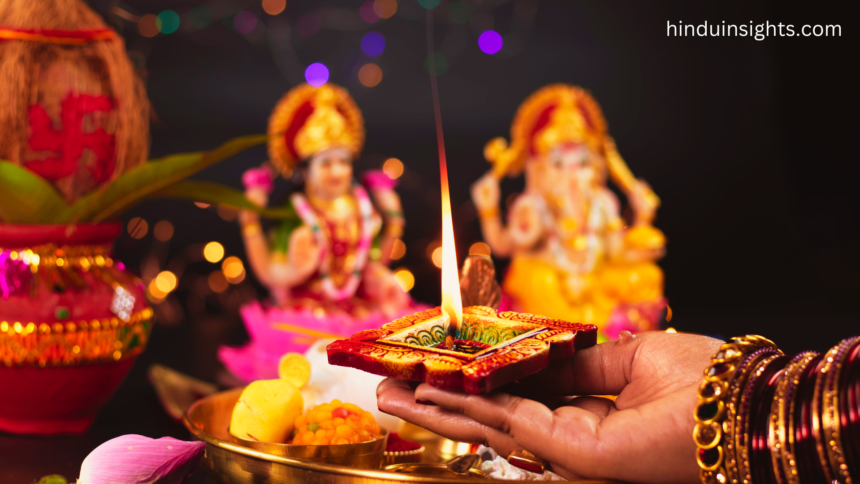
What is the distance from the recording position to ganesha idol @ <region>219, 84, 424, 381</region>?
6.21 ft

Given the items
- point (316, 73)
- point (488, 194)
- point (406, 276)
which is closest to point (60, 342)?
point (488, 194)

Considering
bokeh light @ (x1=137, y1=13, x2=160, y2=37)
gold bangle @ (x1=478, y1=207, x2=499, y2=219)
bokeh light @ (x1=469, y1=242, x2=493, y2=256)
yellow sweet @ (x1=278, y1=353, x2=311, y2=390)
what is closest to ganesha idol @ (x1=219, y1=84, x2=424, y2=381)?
gold bangle @ (x1=478, y1=207, x2=499, y2=219)

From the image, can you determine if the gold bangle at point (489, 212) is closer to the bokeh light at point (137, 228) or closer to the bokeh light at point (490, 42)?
the bokeh light at point (490, 42)

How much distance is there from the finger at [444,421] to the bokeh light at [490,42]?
A: 85.7 inches

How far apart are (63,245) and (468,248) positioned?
5.38 feet

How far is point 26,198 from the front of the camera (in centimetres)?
97

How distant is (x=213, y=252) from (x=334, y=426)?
176 centimetres

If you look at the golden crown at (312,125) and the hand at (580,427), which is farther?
the golden crown at (312,125)

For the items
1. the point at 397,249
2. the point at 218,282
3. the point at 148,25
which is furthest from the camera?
the point at 218,282

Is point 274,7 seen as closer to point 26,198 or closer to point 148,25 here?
point 148,25

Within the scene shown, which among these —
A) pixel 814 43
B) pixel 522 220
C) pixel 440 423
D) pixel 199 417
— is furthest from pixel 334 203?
pixel 814 43

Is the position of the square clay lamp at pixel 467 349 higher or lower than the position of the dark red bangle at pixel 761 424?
higher

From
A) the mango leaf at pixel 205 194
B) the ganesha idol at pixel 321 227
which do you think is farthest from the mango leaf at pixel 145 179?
the ganesha idol at pixel 321 227

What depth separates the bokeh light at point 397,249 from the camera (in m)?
2.10
